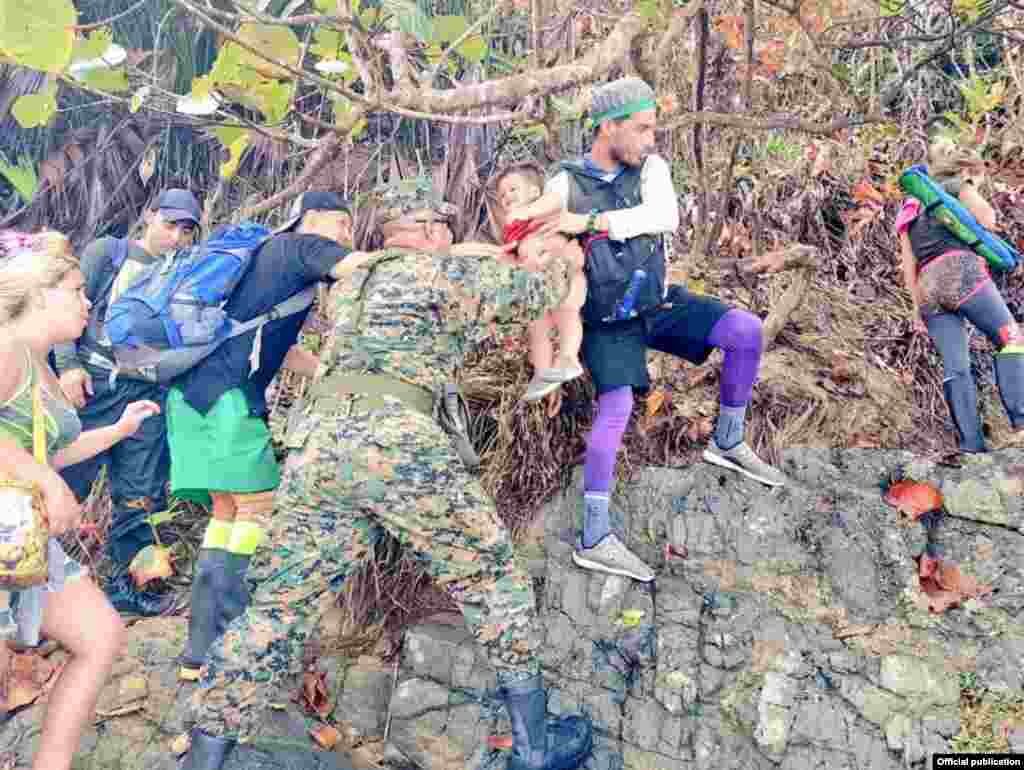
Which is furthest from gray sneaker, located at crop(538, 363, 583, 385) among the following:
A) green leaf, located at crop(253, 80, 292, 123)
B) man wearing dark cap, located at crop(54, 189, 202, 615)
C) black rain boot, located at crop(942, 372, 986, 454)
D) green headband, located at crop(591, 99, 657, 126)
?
black rain boot, located at crop(942, 372, 986, 454)

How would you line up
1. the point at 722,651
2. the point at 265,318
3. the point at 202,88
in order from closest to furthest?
the point at 202,88
the point at 265,318
the point at 722,651

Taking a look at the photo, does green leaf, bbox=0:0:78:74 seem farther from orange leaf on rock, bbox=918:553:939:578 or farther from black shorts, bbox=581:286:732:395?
orange leaf on rock, bbox=918:553:939:578

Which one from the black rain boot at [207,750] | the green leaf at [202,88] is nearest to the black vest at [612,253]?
the green leaf at [202,88]

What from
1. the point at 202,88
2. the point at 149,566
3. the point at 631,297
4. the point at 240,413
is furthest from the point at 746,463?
the point at 149,566

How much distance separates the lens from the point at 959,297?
14.6 feet

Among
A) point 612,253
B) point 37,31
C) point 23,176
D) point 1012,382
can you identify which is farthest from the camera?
point 23,176

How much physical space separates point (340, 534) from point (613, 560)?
1450mm

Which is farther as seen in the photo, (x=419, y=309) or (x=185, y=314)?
(x=185, y=314)

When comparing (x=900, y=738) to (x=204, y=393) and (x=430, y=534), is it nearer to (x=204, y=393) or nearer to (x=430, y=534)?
(x=430, y=534)

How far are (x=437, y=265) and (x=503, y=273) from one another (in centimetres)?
23

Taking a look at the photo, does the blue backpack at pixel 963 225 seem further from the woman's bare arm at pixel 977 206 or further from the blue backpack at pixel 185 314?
the blue backpack at pixel 185 314

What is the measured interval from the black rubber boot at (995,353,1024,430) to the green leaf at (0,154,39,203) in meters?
6.14

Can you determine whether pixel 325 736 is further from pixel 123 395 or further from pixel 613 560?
pixel 123 395

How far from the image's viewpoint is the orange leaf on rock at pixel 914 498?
424 cm
